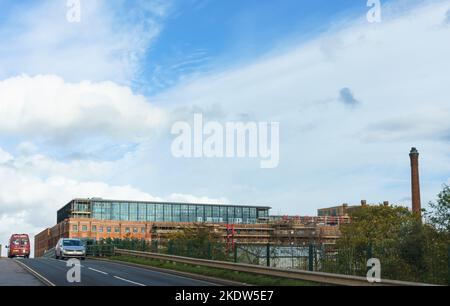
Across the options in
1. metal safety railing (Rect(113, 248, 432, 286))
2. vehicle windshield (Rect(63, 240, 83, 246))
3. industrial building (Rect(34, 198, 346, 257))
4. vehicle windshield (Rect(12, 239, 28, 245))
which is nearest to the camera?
metal safety railing (Rect(113, 248, 432, 286))

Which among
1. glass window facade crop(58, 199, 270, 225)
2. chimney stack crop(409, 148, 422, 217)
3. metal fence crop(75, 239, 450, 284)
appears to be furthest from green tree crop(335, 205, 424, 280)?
glass window facade crop(58, 199, 270, 225)

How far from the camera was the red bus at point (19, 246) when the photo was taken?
6506 centimetres

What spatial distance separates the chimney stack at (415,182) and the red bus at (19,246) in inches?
1914

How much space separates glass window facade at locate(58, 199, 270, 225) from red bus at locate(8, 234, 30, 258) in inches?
3825

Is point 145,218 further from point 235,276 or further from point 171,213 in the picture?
point 235,276

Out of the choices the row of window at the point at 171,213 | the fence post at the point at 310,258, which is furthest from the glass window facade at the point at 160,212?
the fence post at the point at 310,258

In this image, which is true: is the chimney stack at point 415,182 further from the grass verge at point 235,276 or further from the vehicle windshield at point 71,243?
the grass verge at point 235,276

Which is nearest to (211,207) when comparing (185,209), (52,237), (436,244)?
(185,209)

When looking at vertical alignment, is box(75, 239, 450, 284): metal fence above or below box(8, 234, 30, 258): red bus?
above

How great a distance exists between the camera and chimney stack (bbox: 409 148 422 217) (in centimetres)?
7731

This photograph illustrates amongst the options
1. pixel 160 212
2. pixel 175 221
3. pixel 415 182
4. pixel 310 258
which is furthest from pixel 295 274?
pixel 160 212

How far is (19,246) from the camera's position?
214 feet

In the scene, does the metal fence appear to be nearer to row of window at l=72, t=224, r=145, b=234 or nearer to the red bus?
the red bus
